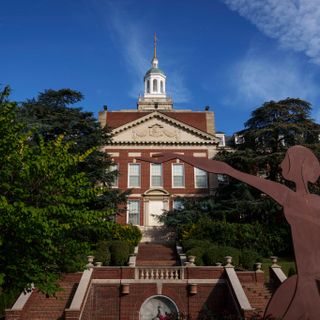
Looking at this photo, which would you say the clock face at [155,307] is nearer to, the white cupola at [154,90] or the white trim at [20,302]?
the white trim at [20,302]

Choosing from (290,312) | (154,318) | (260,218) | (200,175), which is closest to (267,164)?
(260,218)

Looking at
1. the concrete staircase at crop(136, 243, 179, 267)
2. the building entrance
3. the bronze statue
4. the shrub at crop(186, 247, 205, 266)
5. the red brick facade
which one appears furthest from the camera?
the red brick facade

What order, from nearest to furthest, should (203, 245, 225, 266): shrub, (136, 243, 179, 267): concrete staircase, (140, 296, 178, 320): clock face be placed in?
(140, 296, 178, 320): clock face → (203, 245, 225, 266): shrub → (136, 243, 179, 267): concrete staircase

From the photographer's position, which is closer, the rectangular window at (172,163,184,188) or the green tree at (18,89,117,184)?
the green tree at (18,89,117,184)

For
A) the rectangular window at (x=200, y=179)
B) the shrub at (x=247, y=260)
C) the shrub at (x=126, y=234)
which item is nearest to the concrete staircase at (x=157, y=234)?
the shrub at (x=126, y=234)

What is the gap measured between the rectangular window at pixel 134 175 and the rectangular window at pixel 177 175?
9.37 ft

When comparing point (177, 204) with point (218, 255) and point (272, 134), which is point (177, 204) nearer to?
point (272, 134)

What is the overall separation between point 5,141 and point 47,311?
24.1 ft

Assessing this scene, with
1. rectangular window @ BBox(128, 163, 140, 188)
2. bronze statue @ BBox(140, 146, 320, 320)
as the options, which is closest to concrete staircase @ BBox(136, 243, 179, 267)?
rectangular window @ BBox(128, 163, 140, 188)

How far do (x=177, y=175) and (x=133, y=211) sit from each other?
15.0ft

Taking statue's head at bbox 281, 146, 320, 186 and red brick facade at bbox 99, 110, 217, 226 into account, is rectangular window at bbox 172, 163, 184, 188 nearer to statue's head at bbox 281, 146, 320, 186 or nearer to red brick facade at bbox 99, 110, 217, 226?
red brick facade at bbox 99, 110, 217, 226

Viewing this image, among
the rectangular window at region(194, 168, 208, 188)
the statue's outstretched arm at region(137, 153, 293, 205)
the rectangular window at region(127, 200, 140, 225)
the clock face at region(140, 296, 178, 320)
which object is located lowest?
the clock face at region(140, 296, 178, 320)

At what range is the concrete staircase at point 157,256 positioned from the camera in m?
20.7

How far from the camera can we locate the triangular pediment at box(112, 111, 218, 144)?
32781mm
